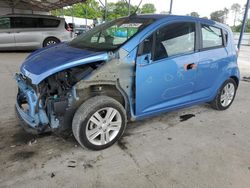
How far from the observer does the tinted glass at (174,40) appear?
2952 millimetres

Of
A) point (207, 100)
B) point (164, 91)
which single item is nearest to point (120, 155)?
point (164, 91)

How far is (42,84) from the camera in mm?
2635

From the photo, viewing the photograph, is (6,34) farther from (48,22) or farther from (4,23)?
Answer: (48,22)

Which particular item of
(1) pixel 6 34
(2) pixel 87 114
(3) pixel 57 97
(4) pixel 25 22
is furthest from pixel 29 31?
(2) pixel 87 114

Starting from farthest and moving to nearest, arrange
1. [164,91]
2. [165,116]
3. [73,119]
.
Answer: [165,116], [164,91], [73,119]

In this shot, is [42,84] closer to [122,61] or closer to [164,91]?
[122,61]

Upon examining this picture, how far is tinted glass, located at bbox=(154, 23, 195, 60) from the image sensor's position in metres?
2.95

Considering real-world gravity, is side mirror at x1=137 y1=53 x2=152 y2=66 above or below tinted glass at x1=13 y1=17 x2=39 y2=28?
below

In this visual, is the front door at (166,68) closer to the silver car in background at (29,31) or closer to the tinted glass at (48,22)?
the silver car in background at (29,31)

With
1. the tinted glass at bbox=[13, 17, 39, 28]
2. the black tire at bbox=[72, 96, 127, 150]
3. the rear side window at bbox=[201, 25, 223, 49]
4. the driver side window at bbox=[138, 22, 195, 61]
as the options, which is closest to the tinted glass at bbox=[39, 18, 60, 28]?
the tinted glass at bbox=[13, 17, 39, 28]

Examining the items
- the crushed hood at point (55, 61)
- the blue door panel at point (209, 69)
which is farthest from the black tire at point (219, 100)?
the crushed hood at point (55, 61)

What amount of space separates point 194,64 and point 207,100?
2.73 ft

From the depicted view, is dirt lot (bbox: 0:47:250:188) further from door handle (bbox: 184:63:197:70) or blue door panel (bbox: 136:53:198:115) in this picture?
door handle (bbox: 184:63:197:70)

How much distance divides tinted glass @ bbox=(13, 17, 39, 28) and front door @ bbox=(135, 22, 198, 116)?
8.53 metres
